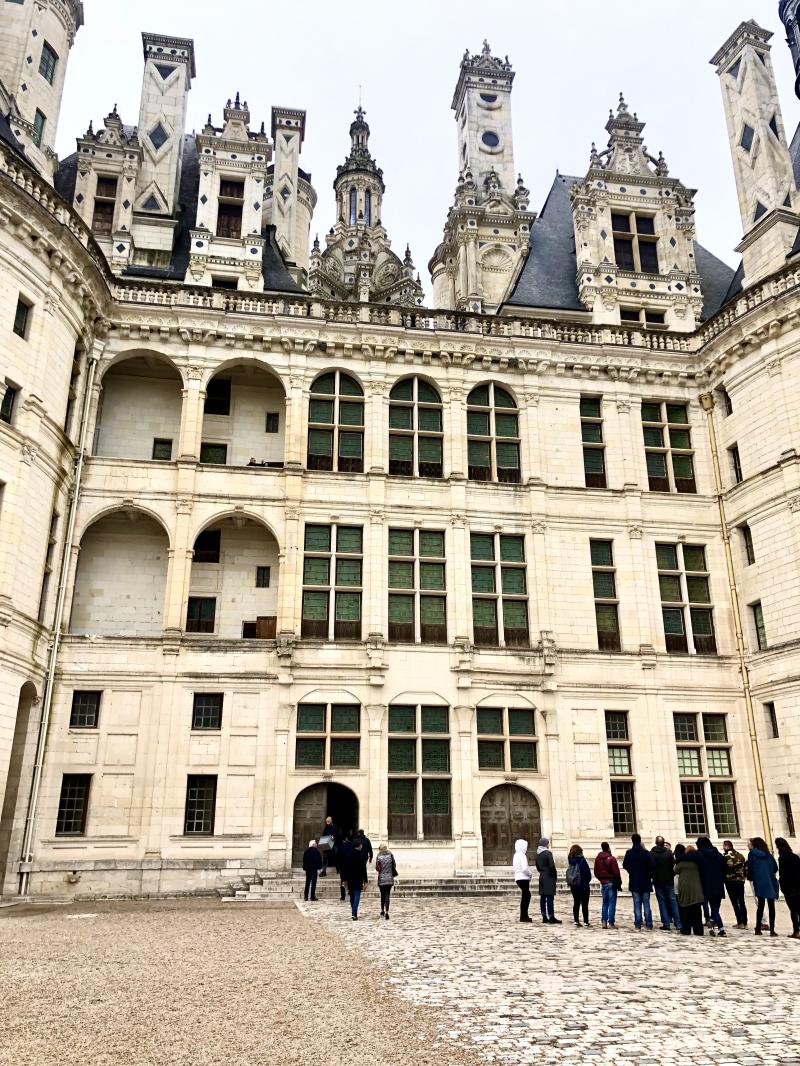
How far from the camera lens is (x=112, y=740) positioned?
22562 millimetres

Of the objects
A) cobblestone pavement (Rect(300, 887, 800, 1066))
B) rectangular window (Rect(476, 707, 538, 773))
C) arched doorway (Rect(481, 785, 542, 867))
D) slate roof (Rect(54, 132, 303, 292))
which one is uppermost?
slate roof (Rect(54, 132, 303, 292))

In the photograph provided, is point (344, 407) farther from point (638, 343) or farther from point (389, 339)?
point (638, 343)

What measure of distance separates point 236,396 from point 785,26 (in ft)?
108

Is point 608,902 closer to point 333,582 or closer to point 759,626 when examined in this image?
point 333,582

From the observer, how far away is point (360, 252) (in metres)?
69.0

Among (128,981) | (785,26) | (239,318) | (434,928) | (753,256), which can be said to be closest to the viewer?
(128,981)

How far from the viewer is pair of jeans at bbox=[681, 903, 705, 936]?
14.5m

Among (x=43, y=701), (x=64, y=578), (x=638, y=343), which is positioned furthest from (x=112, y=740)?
(x=638, y=343)

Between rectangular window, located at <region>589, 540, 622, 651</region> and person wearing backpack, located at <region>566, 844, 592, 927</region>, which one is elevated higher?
rectangular window, located at <region>589, 540, 622, 651</region>

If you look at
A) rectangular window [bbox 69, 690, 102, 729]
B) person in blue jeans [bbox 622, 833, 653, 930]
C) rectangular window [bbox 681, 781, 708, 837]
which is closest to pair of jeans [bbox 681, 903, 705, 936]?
person in blue jeans [bbox 622, 833, 653, 930]

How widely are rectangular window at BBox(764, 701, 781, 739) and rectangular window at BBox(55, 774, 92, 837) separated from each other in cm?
1877

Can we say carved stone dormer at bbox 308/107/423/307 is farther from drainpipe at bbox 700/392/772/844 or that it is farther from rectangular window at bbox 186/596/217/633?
rectangular window at bbox 186/596/217/633

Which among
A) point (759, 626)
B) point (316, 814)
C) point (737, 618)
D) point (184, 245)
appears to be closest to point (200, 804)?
point (316, 814)

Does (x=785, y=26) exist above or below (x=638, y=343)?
above
